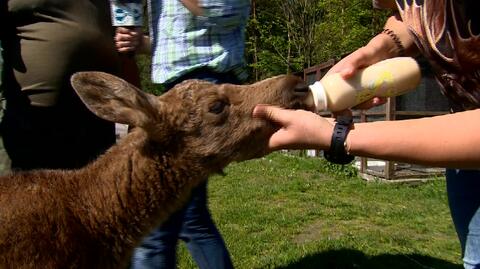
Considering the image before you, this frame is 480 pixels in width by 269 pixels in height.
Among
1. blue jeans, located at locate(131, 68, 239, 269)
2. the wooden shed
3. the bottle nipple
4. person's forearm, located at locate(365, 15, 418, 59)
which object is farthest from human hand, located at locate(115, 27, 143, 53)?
the wooden shed

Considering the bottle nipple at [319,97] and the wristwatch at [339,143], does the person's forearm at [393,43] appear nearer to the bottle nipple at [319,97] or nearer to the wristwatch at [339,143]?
the bottle nipple at [319,97]

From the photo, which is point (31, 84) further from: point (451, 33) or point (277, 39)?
point (277, 39)

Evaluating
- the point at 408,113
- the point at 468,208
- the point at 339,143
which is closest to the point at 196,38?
the point at 339,143

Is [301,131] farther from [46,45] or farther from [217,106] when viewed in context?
[46,45]

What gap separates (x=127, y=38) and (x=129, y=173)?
855mm

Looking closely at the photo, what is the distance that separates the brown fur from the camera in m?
2.95

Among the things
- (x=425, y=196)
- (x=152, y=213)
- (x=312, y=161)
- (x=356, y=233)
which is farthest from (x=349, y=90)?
(x=312, y=161)

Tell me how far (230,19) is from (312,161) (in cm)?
867

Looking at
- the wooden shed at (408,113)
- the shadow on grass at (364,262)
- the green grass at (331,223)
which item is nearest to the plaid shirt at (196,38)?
the green grass at (331,223)

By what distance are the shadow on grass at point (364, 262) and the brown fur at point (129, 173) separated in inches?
87.8

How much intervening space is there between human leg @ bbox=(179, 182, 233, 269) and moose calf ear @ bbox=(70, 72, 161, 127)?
834mm

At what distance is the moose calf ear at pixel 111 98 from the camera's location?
302 centimetres

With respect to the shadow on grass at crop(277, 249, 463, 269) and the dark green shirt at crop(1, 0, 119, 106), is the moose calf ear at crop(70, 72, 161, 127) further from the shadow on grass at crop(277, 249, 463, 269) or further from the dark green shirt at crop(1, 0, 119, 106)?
the shadow on grass at crop(277, 249, 463, 269)

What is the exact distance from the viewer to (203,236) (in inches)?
158
